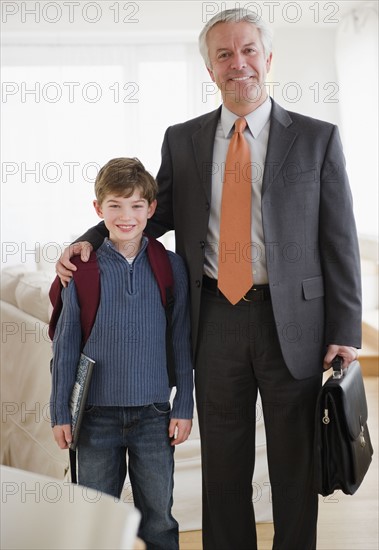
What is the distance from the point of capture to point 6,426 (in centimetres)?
313

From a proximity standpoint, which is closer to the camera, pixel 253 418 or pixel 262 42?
pixel 262 42

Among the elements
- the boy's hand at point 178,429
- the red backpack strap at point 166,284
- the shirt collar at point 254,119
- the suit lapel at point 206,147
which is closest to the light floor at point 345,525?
the boy's hand at point 178,429

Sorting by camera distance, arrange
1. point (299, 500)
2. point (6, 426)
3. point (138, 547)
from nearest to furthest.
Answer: point (138, 547)
point (299, 500)
point (6, 426)

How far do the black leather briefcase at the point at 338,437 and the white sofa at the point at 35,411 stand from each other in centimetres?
77

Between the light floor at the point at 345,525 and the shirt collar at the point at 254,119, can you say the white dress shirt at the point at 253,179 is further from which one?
the light floor at the point at 345,525

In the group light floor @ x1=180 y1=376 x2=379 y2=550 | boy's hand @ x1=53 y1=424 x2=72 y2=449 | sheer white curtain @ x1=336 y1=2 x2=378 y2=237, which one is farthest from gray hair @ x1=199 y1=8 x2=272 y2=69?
sheer white curtain @ x1=336 y1=2 x2=378 y2=237

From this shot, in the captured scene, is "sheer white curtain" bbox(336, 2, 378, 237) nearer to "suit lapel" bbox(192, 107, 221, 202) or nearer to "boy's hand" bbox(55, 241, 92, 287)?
"suit lapel" bbox(192, 107, 221, 202)

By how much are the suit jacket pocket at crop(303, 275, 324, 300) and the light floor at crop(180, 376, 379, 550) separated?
3.30 feet

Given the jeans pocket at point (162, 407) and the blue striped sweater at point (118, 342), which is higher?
the blue striped sweater at point (118, 342)

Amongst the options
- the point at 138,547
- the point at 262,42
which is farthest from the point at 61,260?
the point at 138,547

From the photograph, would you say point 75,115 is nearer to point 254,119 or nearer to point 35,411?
point 35,411

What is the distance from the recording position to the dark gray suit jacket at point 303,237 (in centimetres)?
188

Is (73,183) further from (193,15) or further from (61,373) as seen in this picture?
(61,373)

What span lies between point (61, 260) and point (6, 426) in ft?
4.95
